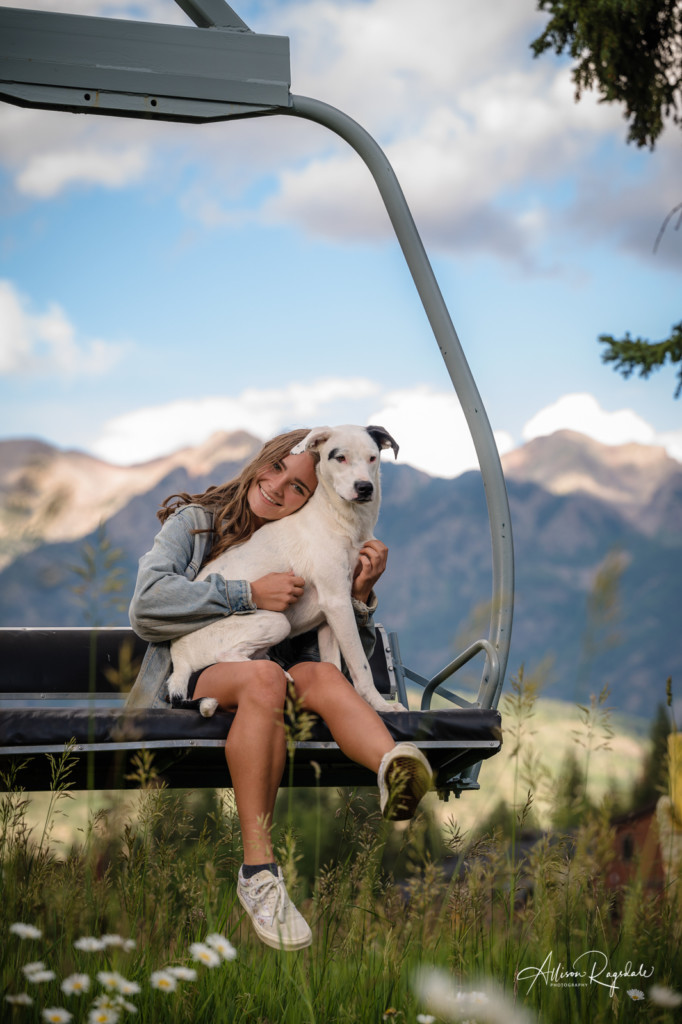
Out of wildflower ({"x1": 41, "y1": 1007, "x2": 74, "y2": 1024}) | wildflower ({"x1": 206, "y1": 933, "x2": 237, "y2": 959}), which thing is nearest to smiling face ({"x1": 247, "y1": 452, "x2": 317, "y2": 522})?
wildflower ({"x1": 206, "y1": 933, "x2": 237, "y2": 959})

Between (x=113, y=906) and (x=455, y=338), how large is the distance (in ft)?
7.33

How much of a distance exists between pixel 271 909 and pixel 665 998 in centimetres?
93

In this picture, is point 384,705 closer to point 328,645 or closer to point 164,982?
point 328,645

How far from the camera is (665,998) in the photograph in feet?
5.62

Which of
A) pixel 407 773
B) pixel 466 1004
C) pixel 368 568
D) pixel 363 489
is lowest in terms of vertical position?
pixel 466 1004

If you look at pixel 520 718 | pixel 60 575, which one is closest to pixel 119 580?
pixel 60 575

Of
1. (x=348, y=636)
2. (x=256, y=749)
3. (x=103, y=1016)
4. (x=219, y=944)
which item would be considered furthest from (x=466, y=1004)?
(x=348, y=636)

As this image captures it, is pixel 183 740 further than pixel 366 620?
No

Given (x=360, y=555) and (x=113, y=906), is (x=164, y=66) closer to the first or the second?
(x=360, y=555)

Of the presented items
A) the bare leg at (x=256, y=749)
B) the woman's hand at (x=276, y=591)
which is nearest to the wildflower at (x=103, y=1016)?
the bare leg at (x=256, y=749)

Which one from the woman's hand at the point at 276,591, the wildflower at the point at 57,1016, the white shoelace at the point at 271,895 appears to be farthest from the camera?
the woman's hand at the point at 276,591

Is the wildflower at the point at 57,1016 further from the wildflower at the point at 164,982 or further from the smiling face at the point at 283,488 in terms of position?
the smiling face at the point at 283,488

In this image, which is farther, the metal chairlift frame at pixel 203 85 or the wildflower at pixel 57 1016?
the metal chairlift frame at pixel 203 85

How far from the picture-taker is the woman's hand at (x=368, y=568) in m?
3.26
